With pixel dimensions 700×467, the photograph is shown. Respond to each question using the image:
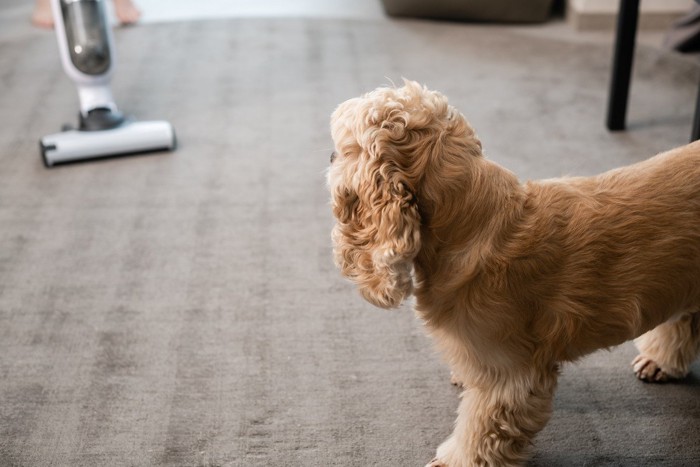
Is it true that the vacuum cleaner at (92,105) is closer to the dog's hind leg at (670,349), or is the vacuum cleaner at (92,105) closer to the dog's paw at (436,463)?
the dog's paw at (436,463)

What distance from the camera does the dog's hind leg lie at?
1.77 metres

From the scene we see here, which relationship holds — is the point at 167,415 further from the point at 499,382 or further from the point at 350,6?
the point at 350,6

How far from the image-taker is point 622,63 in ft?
8.98

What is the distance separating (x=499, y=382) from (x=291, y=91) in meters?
2.03

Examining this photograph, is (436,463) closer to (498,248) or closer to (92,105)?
(498,248)

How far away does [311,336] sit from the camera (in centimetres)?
200

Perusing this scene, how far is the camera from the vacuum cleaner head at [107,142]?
2.73 m

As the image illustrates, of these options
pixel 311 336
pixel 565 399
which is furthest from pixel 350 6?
pixel 565 399

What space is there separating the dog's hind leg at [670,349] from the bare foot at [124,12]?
295 centimetres

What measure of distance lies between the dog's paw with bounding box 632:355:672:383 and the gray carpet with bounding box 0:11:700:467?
0.02 metres

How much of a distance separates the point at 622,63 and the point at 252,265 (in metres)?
1.45

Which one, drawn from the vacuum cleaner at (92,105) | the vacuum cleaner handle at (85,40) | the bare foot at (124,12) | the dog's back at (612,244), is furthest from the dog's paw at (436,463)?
the bare foot at (124,12)

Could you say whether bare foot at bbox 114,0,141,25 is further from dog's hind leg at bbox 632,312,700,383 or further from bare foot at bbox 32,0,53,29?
dog's hind leg at bbox 632,312,700,383

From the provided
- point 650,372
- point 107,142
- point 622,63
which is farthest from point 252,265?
→ point 622,63
